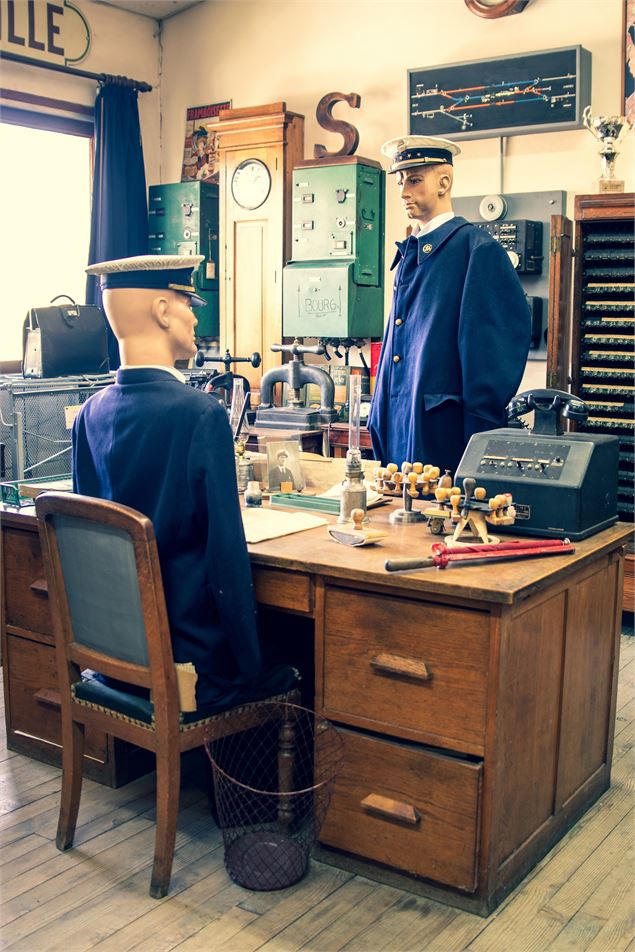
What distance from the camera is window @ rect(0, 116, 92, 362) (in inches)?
240

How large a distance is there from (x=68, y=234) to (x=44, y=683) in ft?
13.3

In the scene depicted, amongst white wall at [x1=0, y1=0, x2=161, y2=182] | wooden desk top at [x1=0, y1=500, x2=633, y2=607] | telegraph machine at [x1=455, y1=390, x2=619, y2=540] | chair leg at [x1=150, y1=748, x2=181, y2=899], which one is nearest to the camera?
wooden desk top at [x1=0, y1=500, x2=633, y2=607]

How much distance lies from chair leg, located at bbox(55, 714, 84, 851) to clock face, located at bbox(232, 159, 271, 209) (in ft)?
13.2

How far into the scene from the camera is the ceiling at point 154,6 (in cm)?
635

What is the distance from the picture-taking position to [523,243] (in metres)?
5.01

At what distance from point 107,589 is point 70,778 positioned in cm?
56

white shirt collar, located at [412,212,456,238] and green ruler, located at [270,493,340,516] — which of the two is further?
white shirt collar, located at [412,212,456,238]

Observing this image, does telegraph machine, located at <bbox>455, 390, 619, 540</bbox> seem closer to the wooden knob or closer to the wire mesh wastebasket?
the wooden knob

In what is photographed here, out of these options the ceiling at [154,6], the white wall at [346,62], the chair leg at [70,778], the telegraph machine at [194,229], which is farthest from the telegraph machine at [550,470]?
the ceiling at [154,6]

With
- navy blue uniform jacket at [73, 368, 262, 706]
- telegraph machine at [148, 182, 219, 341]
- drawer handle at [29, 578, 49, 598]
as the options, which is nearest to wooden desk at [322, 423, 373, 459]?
telegraph machine at [148, 182, 219, 341]

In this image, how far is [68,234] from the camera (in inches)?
255

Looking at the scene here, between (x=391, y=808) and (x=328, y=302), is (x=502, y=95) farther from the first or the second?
(x=391, y=808)

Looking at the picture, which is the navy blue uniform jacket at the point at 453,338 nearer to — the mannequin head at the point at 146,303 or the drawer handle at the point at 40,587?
the mannequin head at the point at 146,303

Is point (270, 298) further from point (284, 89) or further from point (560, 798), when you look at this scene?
point (560, 798)
